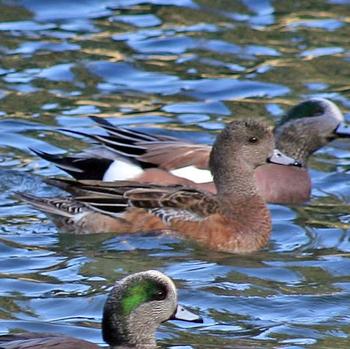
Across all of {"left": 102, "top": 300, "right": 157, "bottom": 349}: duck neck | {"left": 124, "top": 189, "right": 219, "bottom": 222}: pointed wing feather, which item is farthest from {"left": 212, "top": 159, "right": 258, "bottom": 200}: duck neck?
{"left": 102, "top": 300, "right": 157, "bottom": 349}: duck neck

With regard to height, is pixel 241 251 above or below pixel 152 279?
below

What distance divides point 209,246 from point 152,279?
237 cm

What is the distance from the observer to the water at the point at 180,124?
7957 mm

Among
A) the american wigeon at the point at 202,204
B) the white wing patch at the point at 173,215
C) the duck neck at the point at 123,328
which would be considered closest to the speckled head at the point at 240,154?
the american wigeon at the point at 202,204

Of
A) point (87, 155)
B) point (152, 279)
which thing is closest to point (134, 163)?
point (87, 155)

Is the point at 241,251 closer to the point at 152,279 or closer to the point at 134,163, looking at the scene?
the point at 134,163

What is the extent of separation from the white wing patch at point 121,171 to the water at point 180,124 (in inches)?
16.2

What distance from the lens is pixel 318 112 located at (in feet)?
35.8

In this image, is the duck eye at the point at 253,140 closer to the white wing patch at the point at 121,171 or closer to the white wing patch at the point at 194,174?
the white wing patch at the point at 194,174

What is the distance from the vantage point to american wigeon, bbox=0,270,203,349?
22.5 feet

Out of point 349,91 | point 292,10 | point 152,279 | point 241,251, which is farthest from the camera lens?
point 292,10

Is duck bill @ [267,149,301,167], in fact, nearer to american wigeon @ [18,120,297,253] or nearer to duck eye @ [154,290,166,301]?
american wigeon @ [18,120,297,253]

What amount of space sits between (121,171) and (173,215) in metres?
1.10

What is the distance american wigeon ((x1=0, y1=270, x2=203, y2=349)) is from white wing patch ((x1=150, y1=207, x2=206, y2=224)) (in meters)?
2.31
